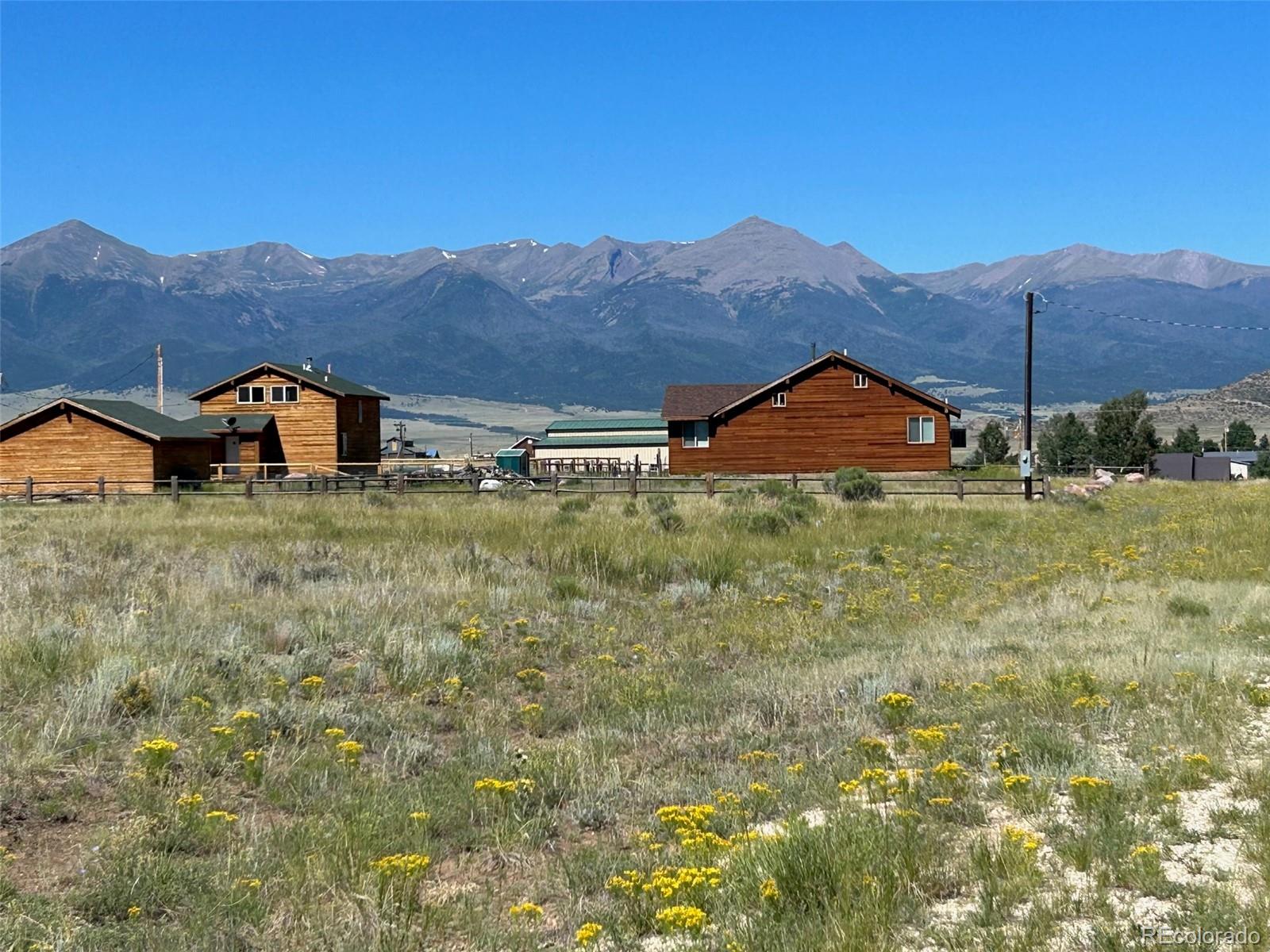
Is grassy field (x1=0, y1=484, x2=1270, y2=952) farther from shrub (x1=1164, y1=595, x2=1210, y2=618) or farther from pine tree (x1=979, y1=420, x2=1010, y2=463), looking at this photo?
pine tree (x1=979, y1=420, x2=1010, y2=463)

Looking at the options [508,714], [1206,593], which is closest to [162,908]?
[508,714]

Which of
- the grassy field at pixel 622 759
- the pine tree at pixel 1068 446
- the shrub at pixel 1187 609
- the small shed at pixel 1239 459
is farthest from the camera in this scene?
the small shed at pixel 1239 459

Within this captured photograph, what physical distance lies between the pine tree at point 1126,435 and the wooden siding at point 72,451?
6586 cm

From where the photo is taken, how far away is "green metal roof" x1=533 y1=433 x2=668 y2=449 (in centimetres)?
9394

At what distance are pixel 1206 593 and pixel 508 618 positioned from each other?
9.15 m

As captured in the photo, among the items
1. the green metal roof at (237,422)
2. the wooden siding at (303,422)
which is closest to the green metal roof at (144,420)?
the green metal roof at (237,422)

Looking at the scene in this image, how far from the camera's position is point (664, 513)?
2725cm

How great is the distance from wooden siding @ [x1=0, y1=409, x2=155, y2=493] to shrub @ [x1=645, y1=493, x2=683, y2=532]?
80.9 ft

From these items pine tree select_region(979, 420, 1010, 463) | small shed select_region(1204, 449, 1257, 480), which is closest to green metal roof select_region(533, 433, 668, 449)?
pine tree select_region(979, 420, 1010, 463)

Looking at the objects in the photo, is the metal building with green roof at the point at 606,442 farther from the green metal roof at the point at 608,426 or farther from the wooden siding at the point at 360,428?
the wooden siding at the point at 360,428

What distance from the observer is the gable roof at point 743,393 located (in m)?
55.2

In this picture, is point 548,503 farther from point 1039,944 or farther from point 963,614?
point 1039,944

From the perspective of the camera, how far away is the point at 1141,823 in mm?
6367

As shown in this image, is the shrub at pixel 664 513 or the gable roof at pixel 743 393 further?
the gable roof at pixel 743 393
